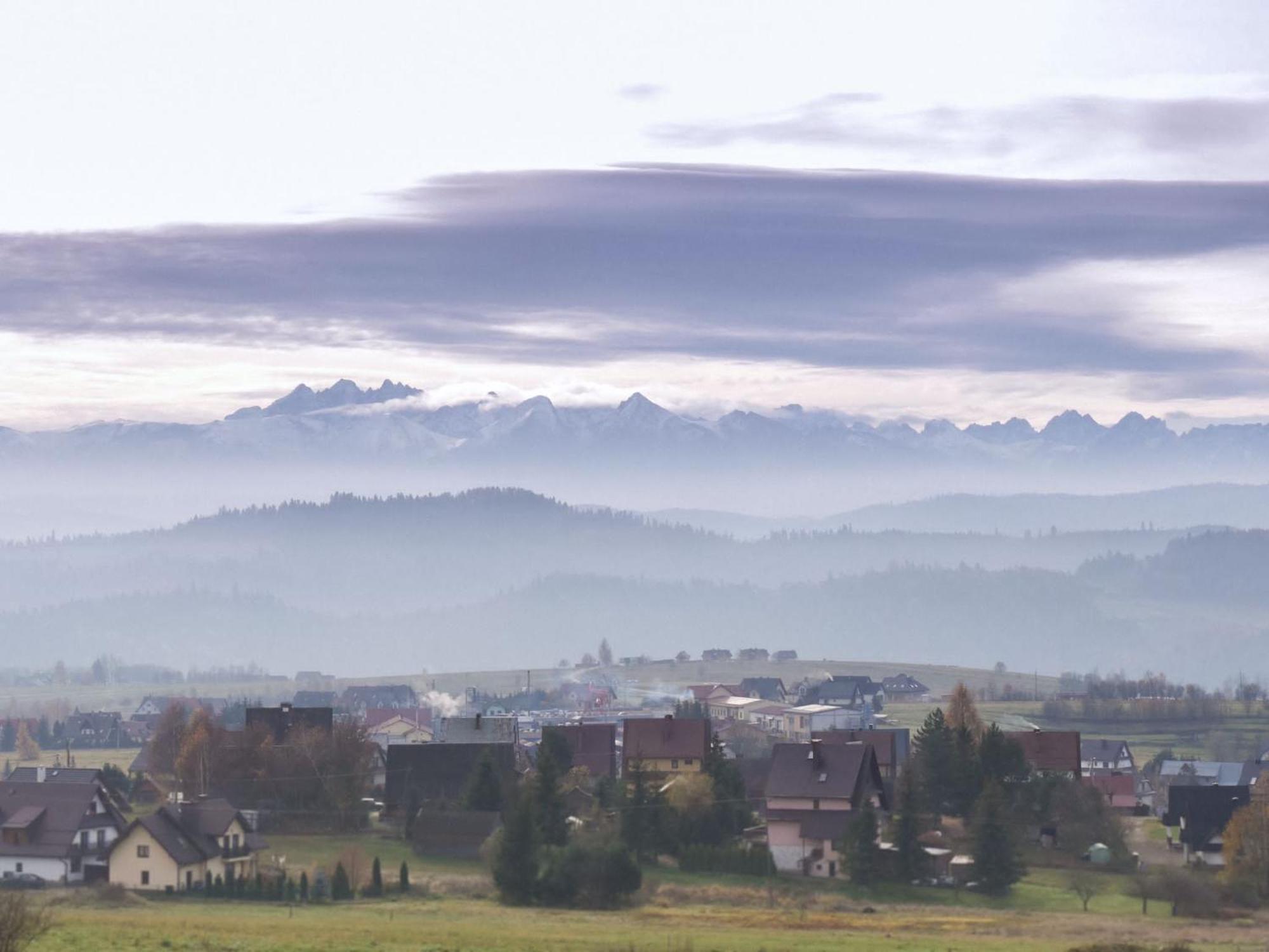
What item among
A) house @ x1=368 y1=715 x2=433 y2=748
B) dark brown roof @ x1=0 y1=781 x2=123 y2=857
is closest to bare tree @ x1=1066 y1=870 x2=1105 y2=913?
dark brown roof @ x1=0 y1=781 x2=123 y2=857

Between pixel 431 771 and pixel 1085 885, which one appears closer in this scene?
pixel 1085 885

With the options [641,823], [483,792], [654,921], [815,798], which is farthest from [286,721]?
[654,921]

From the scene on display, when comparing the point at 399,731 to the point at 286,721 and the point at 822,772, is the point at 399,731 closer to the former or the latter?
the point at 286,721

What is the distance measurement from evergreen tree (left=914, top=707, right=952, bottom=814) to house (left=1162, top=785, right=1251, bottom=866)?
10.3 meters

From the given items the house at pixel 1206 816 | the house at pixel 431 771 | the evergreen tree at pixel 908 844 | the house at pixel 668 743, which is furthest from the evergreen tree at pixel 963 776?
the house at pixel 431 771

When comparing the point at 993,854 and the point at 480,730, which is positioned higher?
the point at 480,730

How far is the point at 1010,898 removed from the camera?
72.4 meters

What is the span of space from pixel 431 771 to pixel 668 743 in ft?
43.2

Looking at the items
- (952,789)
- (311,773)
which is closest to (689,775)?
(952,789)

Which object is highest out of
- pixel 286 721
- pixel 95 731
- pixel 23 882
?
pixel 286 721

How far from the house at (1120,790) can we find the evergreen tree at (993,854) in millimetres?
34189

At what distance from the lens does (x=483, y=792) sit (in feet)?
280

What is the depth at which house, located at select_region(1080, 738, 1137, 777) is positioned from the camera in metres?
133

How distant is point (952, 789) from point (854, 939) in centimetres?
3200
